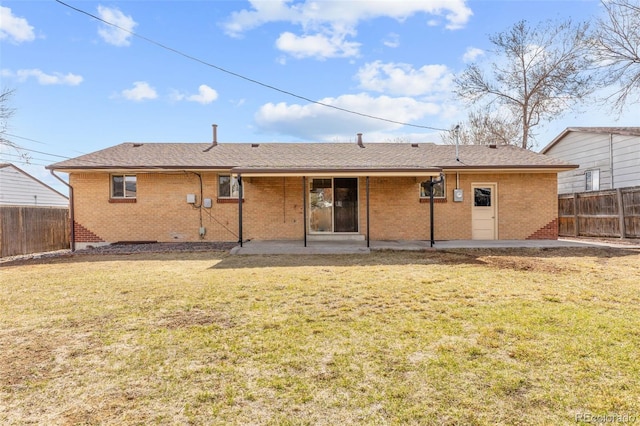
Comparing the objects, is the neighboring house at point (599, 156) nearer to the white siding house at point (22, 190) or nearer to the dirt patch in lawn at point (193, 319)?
the dirt patch in lawn at point (193, 319)

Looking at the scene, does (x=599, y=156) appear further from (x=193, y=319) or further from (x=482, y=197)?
(x=193, y=319)

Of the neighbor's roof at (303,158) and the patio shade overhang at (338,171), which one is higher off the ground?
the neighbor's roof at (303,158)

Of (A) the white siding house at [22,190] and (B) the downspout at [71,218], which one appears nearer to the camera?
(B) the downspout at [71,218]

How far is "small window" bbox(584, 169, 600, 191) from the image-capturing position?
1714cm

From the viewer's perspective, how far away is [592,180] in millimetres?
17469

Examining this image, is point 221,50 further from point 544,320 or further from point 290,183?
point 544,320

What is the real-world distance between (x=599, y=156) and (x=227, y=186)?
17.3 m

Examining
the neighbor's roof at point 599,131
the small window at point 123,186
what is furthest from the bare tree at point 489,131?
the small window at point 123,186

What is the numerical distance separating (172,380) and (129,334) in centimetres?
139

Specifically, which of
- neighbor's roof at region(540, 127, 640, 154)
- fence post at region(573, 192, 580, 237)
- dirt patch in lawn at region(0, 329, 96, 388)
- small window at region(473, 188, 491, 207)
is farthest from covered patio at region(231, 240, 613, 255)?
neighbor's roof at region(540, 127, 640, 154)

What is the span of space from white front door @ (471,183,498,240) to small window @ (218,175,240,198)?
8776 mm

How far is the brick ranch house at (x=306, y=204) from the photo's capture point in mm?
12922

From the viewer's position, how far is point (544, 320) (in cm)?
420

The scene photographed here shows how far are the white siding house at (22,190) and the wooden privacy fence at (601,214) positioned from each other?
29.2m
